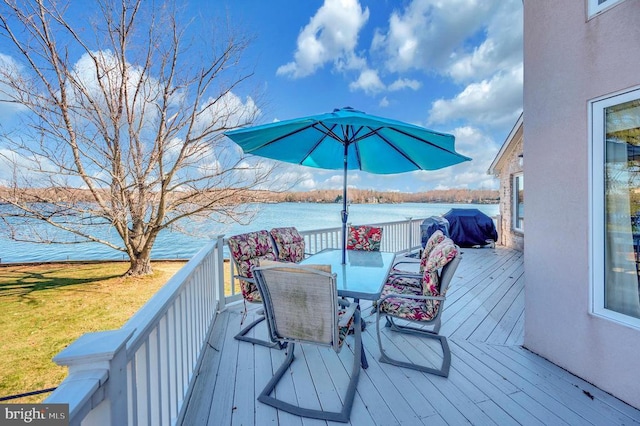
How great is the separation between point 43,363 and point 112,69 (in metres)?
5.98

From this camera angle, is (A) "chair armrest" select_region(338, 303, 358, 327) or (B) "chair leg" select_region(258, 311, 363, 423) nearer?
(B) "chair leg" select_region(258, 311, 363, 423)

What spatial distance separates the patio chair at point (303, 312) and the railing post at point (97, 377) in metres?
1.03

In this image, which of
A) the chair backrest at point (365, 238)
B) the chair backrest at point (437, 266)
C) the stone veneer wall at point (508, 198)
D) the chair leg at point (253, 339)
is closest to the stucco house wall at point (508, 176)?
the stone veneer wall at point (508, 198)

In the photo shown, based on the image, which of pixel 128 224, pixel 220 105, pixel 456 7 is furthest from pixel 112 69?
pixel 456 7

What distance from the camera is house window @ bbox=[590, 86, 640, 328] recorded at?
2.15 metres

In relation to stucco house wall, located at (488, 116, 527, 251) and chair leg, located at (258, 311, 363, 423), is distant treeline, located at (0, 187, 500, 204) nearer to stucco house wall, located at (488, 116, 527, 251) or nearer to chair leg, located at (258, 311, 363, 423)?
stucco house wall, located at (488, 116, 527, 251)

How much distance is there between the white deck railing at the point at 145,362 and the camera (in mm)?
879

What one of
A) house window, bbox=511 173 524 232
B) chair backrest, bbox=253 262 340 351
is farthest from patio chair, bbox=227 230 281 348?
house window, bbox=511 173 524 232

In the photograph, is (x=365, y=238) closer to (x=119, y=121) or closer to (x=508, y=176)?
(x=119, y=121)

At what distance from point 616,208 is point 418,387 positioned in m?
2.13

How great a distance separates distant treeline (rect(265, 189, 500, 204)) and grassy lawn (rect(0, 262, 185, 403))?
176 inches

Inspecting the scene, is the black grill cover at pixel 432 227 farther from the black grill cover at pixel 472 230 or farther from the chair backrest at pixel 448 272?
the chair backrest at pixel 448 272

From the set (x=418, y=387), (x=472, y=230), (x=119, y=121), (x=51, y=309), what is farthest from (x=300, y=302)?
(x=472, y=230)

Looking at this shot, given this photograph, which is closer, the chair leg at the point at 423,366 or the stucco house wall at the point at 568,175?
the stucco house wall at the point at 568,175
